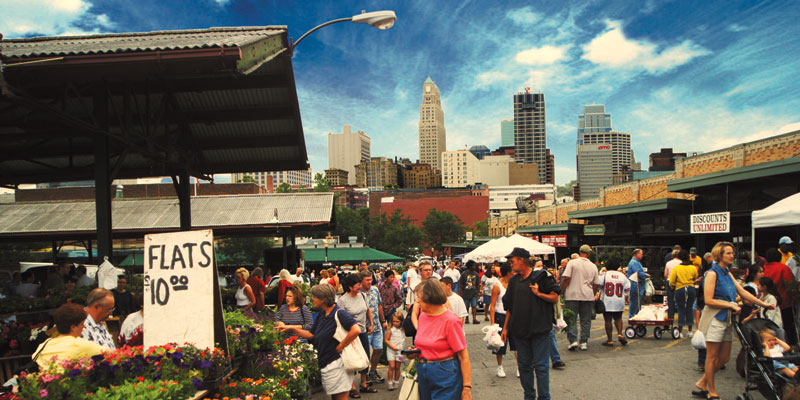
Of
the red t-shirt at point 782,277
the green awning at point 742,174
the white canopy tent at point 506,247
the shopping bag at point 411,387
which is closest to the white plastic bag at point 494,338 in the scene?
the shopping bag at point 411,387

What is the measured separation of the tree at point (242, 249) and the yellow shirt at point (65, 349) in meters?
41.7

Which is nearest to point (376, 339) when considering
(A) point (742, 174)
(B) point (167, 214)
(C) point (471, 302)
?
(C) point (471, 302)

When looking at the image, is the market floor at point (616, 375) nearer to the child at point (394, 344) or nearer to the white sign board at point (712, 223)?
the child at point (394, 344)

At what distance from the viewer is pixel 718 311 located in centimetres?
663

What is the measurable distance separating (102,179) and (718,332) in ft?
37.8

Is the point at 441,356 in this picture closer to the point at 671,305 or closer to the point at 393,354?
the point at 393,354

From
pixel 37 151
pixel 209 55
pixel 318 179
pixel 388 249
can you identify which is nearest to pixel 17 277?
pixel 37 151

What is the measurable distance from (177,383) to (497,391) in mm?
5075

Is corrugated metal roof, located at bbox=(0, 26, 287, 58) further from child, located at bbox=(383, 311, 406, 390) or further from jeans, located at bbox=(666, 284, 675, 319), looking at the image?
jeans, located at bbox=(666, 284, 675, 319)

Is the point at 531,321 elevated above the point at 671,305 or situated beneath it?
elevated above

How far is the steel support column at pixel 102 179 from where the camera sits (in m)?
11.0

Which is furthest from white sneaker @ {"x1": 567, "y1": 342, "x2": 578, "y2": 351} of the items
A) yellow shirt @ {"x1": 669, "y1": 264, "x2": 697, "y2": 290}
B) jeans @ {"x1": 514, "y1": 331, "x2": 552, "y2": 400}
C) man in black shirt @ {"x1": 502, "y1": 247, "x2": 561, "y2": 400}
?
jeans @ {"x1": 514, "y1": 331, "x2": 552, "y2": 400}

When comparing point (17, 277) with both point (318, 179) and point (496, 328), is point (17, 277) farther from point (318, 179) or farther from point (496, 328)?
point (318, 179)

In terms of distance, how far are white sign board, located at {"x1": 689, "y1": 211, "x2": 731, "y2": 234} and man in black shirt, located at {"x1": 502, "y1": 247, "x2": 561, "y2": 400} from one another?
10.1m
